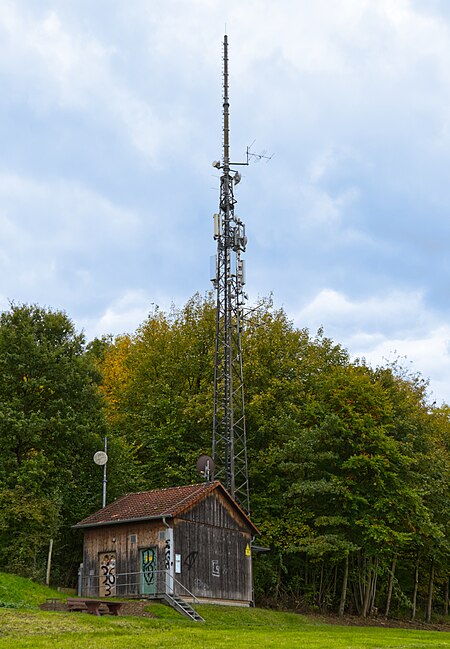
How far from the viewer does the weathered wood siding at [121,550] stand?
32219 mm

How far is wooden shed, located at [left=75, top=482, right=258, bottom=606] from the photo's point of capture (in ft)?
104

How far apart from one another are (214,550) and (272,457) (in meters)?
9.61

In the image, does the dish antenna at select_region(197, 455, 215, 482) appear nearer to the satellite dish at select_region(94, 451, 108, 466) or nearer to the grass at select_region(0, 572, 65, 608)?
the satellite dish at select_region(94, 451, 108, 466)

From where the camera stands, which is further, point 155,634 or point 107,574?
point 107,574

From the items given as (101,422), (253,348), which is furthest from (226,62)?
(101,422)

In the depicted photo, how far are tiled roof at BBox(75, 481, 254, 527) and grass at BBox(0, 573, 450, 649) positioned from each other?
3.99m

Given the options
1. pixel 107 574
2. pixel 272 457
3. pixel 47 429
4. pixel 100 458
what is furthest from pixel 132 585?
pixel 272 457

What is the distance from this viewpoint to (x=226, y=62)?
4219cm

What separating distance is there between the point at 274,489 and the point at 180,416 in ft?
26.9

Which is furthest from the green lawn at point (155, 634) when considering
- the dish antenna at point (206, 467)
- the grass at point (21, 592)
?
the dish antenna at point (206, 467)

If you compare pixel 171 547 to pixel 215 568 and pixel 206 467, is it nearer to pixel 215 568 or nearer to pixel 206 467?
pixel 215 568

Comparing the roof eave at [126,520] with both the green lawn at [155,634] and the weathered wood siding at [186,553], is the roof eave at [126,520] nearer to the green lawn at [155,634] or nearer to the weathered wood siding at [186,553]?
the weathered wood siding at [186,553]

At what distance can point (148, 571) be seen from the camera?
3188 cm

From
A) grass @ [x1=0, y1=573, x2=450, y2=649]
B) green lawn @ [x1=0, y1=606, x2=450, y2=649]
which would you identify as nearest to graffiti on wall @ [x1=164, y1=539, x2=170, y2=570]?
grass @ [x1=0, y1=573, x2=450, y2=649]
